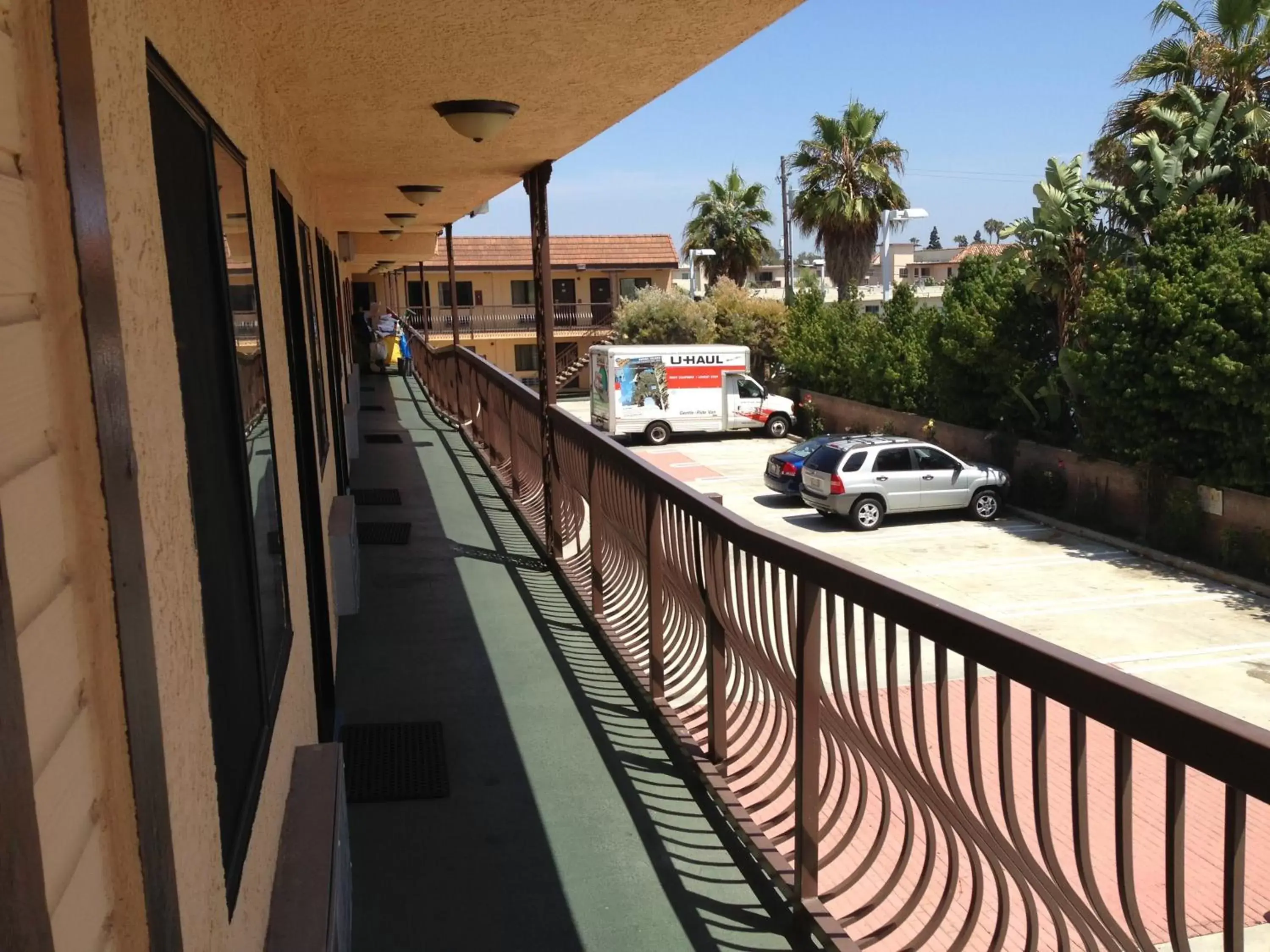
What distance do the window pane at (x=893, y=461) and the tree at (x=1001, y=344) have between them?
352 cm

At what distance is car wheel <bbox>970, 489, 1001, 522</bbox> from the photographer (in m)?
20.7

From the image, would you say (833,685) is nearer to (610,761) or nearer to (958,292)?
(610,761)

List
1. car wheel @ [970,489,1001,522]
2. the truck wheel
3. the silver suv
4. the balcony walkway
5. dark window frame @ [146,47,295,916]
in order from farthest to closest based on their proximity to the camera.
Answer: the truck wheel, car wheel @ [970,489,1001,522], the silver suv, the balcony walkway, dark window frame @ [146,47,295,916]

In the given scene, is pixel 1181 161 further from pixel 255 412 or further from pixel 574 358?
pixel 574 358

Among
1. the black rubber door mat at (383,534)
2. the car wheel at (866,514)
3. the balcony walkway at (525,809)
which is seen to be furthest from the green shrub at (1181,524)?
the balcony walkway at (525,809)

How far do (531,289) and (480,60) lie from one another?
4217 centimetres

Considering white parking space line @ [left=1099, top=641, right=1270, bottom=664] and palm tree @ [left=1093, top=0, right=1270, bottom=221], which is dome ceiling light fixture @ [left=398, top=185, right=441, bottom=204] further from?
palm tree @ [left=1093, top=0, right=1270, bottom=221]

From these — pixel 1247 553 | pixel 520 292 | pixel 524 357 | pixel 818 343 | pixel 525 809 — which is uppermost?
pixel 520 292

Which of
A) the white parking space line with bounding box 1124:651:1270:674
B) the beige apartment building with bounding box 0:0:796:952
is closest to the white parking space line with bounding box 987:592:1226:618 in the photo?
the white parking space line with bounding box 1124:651:1270:674

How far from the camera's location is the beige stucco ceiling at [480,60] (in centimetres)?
307

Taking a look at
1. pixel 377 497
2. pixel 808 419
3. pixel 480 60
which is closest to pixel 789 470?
pixel 808 419

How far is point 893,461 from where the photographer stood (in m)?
20.0

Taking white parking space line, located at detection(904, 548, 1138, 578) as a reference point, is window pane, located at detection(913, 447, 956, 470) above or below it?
above

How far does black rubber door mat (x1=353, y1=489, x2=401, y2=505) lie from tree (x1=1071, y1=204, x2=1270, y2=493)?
13.2 m
